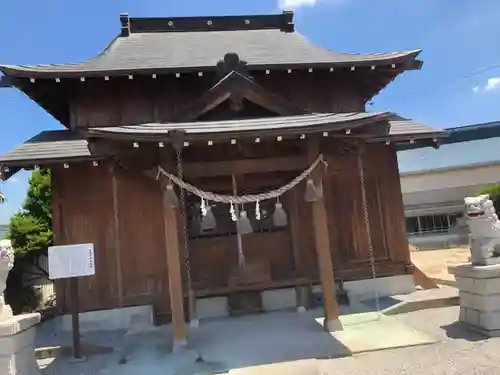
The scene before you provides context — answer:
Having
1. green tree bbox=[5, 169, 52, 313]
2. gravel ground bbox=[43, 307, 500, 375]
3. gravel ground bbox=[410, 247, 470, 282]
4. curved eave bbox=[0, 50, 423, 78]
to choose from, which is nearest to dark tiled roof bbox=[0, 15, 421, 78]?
curved eave bbox=[0, 50, 423, 78]

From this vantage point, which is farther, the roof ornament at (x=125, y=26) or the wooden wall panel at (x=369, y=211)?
the roof ornament at (x=125, y=26)

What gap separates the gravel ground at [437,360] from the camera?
4.45 meters

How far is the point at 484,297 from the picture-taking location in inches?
215

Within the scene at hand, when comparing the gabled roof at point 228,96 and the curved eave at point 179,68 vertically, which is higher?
the curved eave at point 179,68

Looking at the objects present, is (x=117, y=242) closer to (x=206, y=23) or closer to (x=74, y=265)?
(x=74, y=265)

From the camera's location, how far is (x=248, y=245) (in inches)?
317

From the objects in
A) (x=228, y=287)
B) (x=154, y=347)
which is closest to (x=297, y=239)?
(x=228, y=287)

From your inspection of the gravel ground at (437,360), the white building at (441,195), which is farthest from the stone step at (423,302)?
the white building at (441,195)

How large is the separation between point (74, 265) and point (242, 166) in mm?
2733

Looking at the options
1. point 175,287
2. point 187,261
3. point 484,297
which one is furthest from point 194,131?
point 484,297

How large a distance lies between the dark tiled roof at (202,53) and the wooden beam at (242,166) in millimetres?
2771

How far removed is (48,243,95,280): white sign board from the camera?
586cm

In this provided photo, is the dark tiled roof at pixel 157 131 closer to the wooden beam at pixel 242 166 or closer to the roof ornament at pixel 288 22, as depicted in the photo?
the wooden beam at pixel 242 166

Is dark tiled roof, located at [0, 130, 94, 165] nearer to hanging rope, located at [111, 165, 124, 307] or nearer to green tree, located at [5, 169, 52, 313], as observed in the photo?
hanging rope, located at [111, 165, 124, 307]
